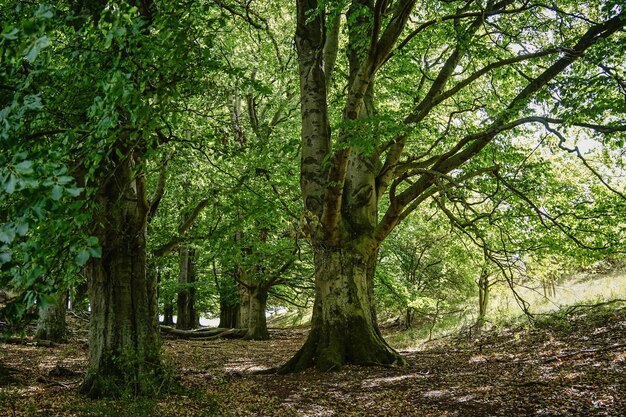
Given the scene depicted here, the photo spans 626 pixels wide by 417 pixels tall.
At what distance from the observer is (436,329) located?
62.4 ft

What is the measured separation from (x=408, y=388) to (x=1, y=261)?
6378mm

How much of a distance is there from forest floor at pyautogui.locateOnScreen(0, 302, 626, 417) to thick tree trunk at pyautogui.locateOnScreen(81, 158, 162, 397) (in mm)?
552

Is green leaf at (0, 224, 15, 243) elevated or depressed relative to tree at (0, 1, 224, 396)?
depressed

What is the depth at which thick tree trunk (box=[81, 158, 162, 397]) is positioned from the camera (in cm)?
743

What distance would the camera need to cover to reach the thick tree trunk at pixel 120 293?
24.4 ft

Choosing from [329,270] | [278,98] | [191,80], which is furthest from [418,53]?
[191,80]

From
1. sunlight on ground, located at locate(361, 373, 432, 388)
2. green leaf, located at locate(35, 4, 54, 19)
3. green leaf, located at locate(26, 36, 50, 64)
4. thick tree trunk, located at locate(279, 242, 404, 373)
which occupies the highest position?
green leaf, located at locate(35, 4, 54, 19)

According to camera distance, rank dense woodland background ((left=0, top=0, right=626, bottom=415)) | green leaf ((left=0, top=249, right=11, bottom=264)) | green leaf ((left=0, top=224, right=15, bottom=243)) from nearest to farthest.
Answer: green leaf ((left=0, top=224, right=15, bottom=243)) → green leaf ((left=0, top=249, right=11, bottom=264)) → dense woodland background ((left=0, top=0, right=626, bottom=415))

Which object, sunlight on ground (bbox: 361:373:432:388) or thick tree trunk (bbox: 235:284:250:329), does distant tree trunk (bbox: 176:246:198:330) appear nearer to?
thick tree trunk (bbox: 235:284:250:329)

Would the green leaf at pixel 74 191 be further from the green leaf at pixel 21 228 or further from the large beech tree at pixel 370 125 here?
the large beech tree at pixel 370 125

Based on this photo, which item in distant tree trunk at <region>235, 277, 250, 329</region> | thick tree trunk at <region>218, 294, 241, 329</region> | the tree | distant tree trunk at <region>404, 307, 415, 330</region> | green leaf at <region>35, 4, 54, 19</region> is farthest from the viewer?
thick tree trunk at <region>218, 294, 241, 329</region>

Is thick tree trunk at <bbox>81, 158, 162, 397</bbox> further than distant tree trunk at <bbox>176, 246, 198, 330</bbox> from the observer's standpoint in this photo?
No

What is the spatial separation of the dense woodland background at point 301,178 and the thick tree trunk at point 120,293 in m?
0.03

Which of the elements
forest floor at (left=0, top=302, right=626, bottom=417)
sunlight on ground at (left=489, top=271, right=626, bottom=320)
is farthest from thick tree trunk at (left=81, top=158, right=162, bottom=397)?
sunlight on ground at (left=489, top=271, right=626, bottom=320)
